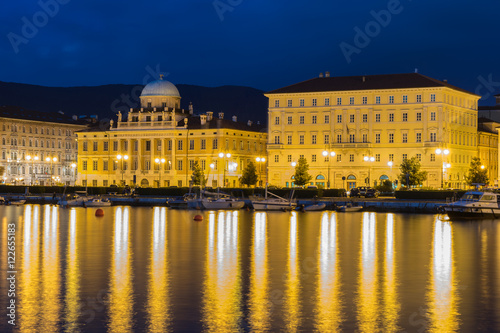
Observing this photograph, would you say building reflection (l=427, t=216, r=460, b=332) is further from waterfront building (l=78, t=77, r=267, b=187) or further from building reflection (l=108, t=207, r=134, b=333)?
waterfront building (l=78, t=77, r=267, b=187)

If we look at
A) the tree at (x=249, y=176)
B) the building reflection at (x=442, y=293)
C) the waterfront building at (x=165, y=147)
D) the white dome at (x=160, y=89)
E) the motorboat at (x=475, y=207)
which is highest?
the white dome at (x=160, y=89)

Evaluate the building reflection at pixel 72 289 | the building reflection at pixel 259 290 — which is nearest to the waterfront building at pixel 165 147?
the building reflection at pixel 259 290

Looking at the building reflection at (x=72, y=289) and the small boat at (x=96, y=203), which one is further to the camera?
the small boat at (x=96, y=203)

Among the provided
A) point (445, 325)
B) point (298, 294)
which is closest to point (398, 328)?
point (445, 325)

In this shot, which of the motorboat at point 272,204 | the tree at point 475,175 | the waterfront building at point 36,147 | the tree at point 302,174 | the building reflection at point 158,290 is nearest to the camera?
the building reflection at point 158,290

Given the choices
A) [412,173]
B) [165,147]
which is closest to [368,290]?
[412,173]

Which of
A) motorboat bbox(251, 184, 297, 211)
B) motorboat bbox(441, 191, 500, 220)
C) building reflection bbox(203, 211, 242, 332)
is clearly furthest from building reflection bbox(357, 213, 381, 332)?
motorboat bbox(251, 184, 297, 211)

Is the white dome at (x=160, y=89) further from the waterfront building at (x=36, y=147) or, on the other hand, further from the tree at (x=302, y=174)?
the tree at (x=302, y=174)

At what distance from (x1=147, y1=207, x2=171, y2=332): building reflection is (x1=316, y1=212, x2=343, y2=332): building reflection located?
12.7 feet

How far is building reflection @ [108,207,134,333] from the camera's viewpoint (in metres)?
20.5

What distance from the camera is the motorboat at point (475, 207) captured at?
65375mm

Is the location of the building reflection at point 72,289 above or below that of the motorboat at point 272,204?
below

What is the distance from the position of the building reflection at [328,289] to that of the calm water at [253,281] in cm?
5

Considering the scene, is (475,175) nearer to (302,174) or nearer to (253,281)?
(302,174)
